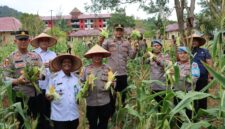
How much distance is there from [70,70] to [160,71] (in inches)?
52.5

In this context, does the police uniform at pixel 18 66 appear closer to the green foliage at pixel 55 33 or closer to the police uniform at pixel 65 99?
the police uniform at pixel 65 99

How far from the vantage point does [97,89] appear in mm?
4109

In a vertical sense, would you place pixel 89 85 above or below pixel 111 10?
below

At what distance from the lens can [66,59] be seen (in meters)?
3.91

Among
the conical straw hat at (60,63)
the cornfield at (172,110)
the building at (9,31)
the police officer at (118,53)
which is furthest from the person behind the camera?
the building at (9,31)

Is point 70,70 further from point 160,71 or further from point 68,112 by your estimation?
point 160,71

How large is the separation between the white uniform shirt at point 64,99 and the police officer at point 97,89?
0.99ft

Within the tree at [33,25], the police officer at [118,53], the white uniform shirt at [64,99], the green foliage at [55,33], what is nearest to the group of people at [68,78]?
the white uniform shirt at [64,99]

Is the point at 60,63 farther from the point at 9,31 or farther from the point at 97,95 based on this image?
the point at 9,31

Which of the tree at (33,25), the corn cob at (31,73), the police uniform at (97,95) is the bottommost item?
the police uniform at (97,95)

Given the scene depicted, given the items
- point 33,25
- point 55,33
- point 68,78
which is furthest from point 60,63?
point 55,33

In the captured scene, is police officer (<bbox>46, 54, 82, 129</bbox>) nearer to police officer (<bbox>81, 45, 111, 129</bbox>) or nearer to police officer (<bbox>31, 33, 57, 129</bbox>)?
police officer (<bbox>81, 45, 111, 129</bbox>)

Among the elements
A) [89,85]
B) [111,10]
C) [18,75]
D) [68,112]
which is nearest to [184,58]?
[89,85]

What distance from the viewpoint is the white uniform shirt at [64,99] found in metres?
3.76
